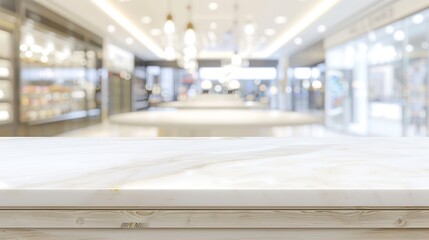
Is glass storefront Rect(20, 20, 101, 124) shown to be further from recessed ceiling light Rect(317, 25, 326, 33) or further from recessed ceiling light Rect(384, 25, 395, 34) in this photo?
recessed ceiling light Rect(384, 25, 395, 34)

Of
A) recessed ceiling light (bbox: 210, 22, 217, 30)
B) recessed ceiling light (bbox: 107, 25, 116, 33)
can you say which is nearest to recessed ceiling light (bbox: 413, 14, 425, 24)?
recessed ceiling light (bbox: 210, 22, 217, 30)

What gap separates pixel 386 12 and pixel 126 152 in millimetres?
8868

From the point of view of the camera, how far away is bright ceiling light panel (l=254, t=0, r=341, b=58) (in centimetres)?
966

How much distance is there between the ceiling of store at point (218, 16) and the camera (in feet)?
31.4

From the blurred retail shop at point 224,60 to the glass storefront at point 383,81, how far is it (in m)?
0.02

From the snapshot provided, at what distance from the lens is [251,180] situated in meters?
0.78

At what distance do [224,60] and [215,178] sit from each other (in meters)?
11.9

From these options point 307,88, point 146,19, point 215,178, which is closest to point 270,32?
point 307,88

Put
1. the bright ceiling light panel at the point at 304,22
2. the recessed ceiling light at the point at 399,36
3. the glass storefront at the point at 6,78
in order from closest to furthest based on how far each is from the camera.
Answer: the glass storefront at the point at 6,78 → the recessed ceiling light at the point at 399,36 → the bright ceiling light panel at the point at 304,22

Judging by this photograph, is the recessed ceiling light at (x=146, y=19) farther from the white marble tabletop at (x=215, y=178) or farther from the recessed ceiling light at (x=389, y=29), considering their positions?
the white marble tabletop at (x=215, y=178)

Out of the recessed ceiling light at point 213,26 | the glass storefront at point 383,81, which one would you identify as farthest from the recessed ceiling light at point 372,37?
the recessed ceiling light at point 213,26

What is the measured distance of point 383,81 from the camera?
9.70 m

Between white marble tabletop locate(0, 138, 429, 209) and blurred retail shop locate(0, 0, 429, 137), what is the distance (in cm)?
192

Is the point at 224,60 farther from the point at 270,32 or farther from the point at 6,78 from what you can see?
the point at 6,78
